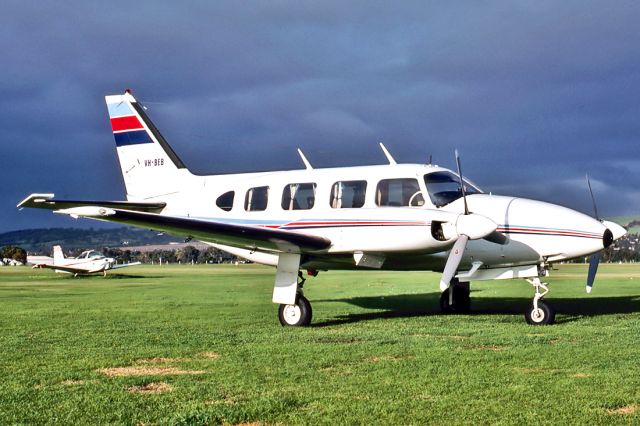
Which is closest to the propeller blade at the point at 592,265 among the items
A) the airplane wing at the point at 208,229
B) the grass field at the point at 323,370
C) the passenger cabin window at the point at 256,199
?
the grass field at the point at 323,370

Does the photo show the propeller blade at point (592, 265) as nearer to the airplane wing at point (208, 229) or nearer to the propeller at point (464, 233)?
the propeller at point (464, 233)

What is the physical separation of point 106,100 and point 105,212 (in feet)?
29.4

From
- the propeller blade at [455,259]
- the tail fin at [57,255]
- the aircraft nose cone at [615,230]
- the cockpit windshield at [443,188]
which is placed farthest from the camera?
the tail fin at [57,255]

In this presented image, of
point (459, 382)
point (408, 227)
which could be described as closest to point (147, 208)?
point (408, 227)

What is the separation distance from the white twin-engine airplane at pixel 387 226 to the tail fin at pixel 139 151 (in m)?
2.97

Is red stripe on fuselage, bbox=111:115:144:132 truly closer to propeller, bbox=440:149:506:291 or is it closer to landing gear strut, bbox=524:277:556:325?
propeller, bbox=440:149:506:291

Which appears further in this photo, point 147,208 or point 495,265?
point 147,208

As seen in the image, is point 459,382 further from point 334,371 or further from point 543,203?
point 543,203

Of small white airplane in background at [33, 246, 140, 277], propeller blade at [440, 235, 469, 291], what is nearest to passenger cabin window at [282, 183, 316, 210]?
propeller blade at [440, 235, 469, 291]

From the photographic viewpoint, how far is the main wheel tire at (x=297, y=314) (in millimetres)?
14523

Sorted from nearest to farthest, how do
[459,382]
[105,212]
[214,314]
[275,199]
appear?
[459,382]
[105,212]
[275,199]
[214,314]

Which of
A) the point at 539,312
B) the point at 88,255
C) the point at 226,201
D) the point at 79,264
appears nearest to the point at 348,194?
the point at 226,201

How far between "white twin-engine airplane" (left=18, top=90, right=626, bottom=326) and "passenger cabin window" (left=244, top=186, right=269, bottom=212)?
30 millimetres

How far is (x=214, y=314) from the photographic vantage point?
1747cm
